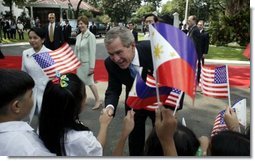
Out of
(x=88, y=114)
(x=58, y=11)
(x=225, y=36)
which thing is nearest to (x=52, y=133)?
(x=88, y=114)

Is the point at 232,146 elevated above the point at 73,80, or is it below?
below

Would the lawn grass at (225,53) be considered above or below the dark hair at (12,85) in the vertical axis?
below

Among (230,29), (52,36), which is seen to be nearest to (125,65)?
(52,36)

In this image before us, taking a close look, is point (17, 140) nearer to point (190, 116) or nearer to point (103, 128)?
point (103, 128)

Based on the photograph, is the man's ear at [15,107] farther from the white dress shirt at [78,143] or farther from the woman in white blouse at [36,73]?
the woman in white blouse at [36,73]

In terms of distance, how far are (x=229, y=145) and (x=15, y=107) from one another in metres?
0.86

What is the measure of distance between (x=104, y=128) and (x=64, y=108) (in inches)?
15.9

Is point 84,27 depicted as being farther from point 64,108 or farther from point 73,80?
point 64,108

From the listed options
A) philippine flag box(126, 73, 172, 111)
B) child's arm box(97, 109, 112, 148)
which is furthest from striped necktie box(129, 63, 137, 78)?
child's arm box(97, 109, 112, 148)

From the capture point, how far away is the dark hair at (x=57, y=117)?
157 cm

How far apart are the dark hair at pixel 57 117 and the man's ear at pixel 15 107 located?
5.0 inches

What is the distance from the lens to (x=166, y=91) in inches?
86.5

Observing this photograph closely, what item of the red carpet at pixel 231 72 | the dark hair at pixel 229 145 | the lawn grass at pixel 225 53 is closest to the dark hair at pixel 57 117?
the dark hair at pixel 229 145

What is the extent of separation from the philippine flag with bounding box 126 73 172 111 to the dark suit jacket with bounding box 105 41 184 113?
0.15 m
